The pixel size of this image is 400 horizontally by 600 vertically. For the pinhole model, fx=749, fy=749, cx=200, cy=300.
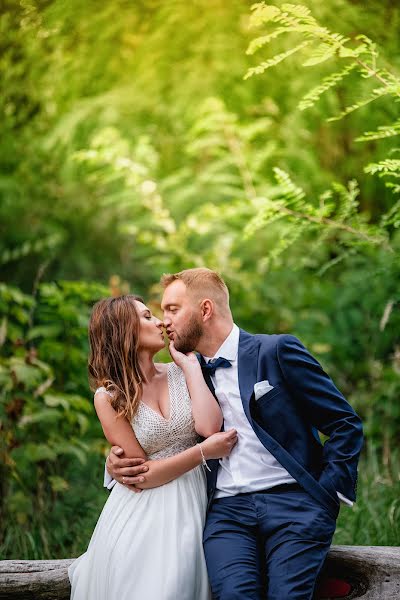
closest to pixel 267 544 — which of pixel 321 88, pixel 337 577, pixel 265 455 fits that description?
pixel 265 455

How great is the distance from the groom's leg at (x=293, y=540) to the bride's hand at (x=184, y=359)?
1.88 ft

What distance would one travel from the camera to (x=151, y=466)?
2883 mm

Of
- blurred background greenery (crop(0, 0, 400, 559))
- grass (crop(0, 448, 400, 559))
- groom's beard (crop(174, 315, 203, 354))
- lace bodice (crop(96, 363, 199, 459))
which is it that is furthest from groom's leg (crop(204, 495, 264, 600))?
blurred background greenery (crop(0, 0, 400, 559))

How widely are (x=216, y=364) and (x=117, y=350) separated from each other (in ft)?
1.32

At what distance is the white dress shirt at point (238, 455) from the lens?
2.85 metres

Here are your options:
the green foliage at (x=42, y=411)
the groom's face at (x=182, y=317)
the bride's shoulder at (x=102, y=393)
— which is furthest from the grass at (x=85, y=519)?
the groom's face at (x=182, y=317)

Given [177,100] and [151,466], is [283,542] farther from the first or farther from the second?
[177,100]

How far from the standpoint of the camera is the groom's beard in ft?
9.92

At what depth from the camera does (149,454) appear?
2.99 meters

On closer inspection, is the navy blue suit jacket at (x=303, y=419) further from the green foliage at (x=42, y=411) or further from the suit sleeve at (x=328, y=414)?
the green foliage at (x=42, y=411)

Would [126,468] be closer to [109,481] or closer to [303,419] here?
[109,481]

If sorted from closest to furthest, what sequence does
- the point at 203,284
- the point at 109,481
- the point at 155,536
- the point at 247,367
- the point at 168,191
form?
the point at 155,536, the point at 247,367, the point at 203,284, the point at 109,481, the point at 168,191

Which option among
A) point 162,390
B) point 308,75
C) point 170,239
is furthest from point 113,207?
point 162,390

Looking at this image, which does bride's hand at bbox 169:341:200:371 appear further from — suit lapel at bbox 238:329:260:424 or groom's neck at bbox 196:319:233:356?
suit lapel at bbox 238:329:260:424
